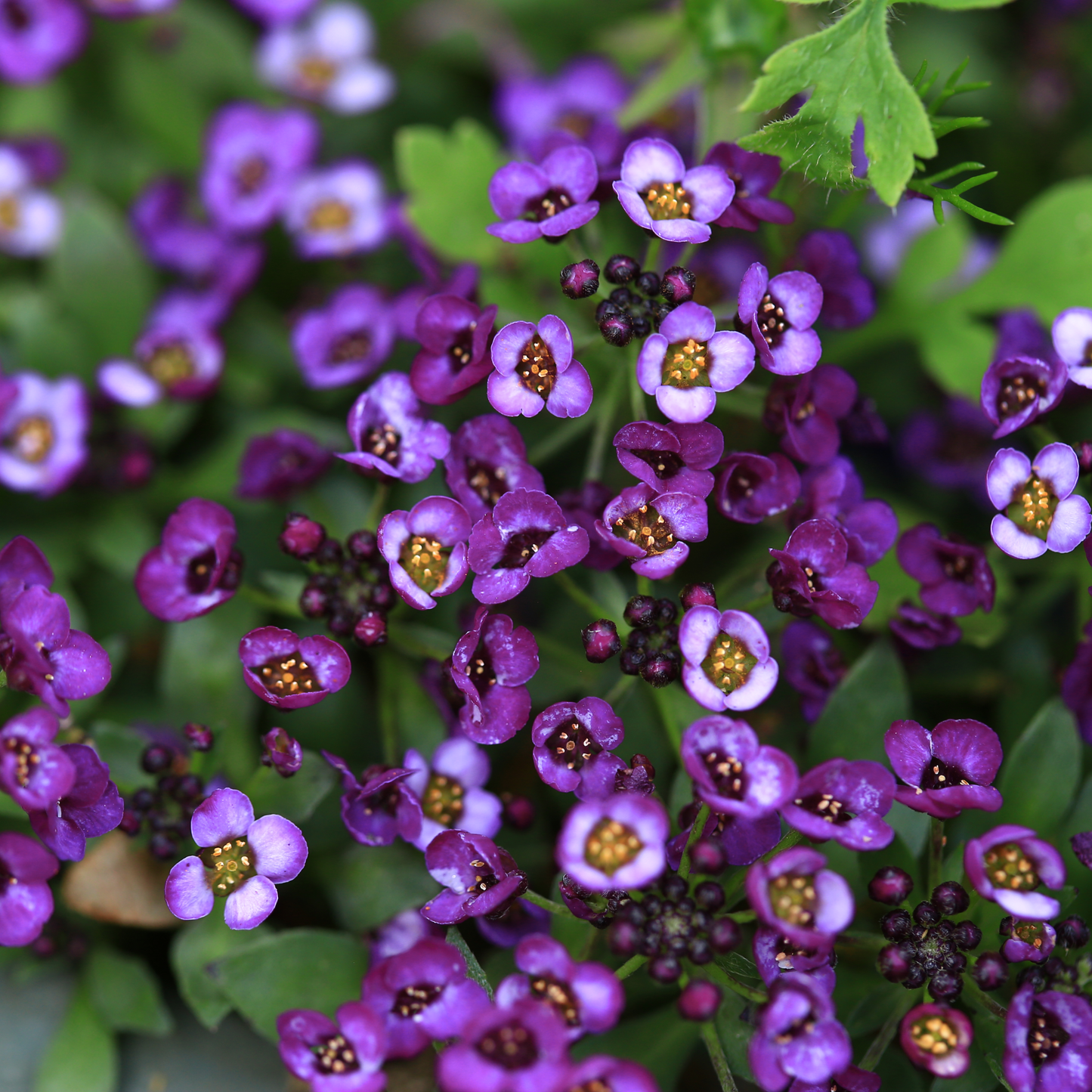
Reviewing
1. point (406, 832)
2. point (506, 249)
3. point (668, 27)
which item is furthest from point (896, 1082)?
point (668, 27)

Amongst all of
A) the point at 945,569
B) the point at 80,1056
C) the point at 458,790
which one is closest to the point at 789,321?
the point at 945,569

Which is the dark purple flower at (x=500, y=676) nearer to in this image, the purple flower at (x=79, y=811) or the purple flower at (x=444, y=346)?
the purple flower at (x=444, y=346)

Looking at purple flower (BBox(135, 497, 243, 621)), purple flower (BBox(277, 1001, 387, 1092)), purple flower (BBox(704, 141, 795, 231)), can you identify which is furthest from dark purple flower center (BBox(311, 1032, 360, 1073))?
purple flower (BBox(704, 141, 795, 231))

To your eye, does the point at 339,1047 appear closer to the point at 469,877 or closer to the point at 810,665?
the point at 469,877

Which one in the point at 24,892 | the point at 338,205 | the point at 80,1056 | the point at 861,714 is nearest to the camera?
the point at 24,892

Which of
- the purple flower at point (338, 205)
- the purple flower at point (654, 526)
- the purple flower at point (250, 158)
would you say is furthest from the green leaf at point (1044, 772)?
the purple flower at point (250, 158)
